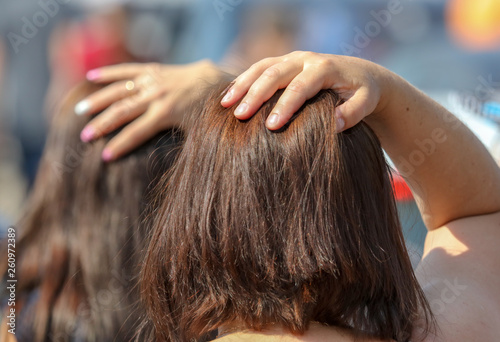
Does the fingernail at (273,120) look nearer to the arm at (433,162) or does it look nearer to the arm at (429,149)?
the arm at (433,162)

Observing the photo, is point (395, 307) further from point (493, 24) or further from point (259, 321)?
point (493, 24)

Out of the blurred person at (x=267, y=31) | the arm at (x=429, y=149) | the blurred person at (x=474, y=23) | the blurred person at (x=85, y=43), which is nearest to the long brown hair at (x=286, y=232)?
the arm at (x=429, y=149)

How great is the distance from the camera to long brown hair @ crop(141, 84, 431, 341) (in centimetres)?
86

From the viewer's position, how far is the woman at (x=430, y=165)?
889 mm

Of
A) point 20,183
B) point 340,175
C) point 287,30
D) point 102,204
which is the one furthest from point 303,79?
point 287,30

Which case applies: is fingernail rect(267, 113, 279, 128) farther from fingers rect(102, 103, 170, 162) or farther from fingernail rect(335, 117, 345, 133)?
fingers rect(102, 103, 170, 162)

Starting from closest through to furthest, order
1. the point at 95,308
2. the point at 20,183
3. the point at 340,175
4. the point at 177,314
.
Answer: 1. the point at 340,175
2. the point at 177,314
3. the point at 95,308
4. the point at 20,183

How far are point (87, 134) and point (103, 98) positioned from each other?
92 mm

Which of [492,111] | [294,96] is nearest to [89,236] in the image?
[294,96]

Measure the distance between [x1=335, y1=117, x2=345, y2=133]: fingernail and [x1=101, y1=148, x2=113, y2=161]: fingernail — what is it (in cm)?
53

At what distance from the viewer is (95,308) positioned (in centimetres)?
116

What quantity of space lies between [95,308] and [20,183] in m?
2.49

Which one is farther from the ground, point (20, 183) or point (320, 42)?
point (320, 42)

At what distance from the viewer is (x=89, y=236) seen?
1.17m
